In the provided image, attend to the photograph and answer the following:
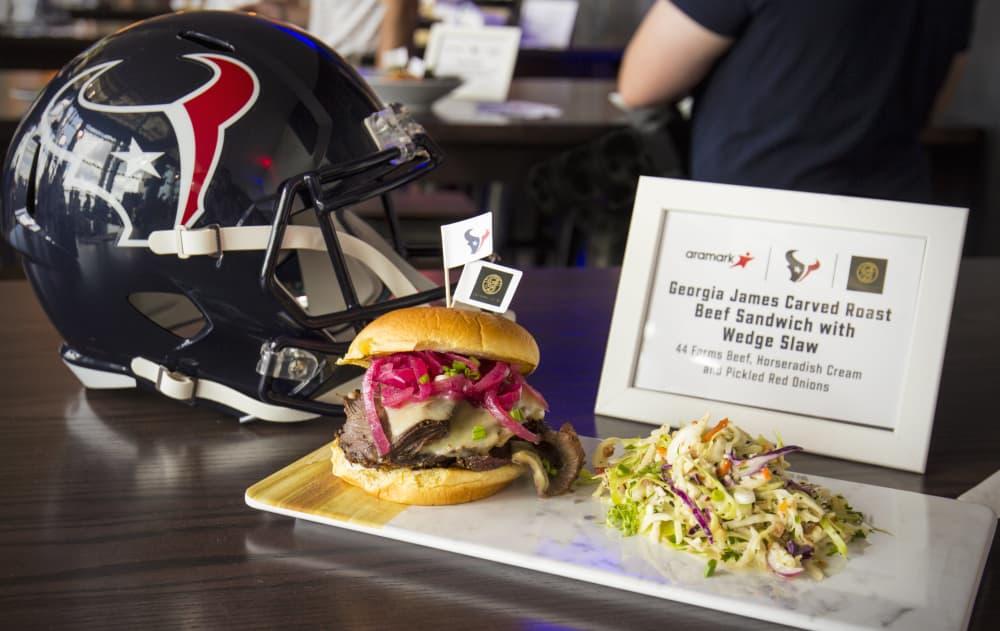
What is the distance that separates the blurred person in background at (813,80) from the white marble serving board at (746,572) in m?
1.30

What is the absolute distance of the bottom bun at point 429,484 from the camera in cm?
101

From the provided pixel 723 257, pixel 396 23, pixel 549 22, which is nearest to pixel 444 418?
pixel 723 257

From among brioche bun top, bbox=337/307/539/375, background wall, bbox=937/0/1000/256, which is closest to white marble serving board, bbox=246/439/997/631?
brioche bun top, bbox=337/307/539/375

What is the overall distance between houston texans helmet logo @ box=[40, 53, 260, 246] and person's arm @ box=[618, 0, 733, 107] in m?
1.26

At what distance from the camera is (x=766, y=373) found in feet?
3.88

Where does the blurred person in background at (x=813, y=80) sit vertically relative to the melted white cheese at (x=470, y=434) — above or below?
above

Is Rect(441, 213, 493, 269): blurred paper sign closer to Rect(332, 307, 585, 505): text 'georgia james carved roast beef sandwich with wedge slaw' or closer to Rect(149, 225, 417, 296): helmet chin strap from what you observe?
Rect(332, 307, 585, 505): text 'georgia james carved roast beef sandwich with wedge slaw'

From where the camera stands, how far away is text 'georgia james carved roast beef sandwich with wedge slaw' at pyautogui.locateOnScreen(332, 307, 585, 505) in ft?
3.33

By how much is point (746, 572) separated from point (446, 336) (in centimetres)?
34

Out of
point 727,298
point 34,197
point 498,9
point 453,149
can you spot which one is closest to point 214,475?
point 34,197

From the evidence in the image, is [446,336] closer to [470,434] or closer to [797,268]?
[470,434]

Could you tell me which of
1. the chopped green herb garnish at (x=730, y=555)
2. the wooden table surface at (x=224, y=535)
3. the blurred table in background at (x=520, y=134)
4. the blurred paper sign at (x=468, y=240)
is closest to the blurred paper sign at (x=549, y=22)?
the blurred table in background at (x=520, y=134)

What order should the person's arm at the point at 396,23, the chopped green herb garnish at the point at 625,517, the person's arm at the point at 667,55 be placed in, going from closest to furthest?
1. the chopped green herb garnish at the point at 625,517
2. the person's arm at the point at 667,55
3. the person's arm at the point at 396,23

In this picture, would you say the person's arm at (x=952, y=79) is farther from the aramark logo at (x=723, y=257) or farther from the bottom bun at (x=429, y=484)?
the bottom bun at (x=429, y=484)
